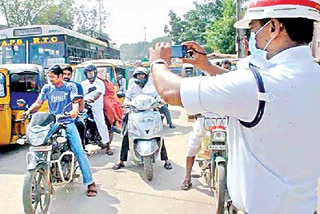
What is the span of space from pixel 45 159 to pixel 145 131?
5.19ft

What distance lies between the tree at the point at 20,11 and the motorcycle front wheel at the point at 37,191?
26933 millimetres

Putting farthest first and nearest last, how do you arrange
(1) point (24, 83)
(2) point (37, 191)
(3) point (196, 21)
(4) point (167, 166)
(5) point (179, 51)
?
(3) point (196, 21), (1) point (24, 83), (4) point (167, 166), (2) point (37, 191), (5) point (179, 51)

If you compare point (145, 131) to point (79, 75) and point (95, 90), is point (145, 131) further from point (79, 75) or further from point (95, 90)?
point (79, 75)

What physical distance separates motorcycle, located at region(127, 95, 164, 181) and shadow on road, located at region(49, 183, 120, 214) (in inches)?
27.0

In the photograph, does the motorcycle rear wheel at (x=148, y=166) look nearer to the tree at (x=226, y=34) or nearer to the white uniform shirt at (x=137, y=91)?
the white uniform shirt at (x=137, y=91)

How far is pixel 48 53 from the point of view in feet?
34.6

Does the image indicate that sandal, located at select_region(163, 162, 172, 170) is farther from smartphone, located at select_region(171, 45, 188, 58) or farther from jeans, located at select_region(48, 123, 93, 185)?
smartphone, located at select_region(171, 45, 188, 58)

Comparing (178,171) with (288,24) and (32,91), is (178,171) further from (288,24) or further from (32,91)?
(288,24)

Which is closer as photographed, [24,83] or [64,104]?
[64,104]

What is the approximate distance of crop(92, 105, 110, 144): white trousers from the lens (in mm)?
6418

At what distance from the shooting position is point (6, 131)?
6254 millimetres

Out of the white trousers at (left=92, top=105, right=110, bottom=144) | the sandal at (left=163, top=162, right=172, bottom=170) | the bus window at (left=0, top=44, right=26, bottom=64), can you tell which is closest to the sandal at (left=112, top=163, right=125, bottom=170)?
the sandal at (left=163, top=162, right=172, bottom=170)

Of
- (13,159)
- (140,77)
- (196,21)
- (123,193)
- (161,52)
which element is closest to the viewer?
(161,52)

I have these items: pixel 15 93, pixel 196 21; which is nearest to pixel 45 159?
pixel 15 93
